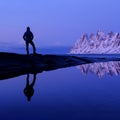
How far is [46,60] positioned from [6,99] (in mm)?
21996

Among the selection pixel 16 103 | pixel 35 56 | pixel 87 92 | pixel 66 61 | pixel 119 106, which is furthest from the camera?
pixel 66 61

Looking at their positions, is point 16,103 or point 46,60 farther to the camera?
point 46,60

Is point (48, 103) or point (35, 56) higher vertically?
point (35, 56)

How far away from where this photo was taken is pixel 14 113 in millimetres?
10102

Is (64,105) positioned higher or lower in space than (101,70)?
lower

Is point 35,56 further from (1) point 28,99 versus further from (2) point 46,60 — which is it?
(1) point 28,99

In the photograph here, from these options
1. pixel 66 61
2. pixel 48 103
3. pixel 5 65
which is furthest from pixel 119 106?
pixel 66 61

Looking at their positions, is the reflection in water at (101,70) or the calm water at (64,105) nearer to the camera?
the calm water at (64,105)

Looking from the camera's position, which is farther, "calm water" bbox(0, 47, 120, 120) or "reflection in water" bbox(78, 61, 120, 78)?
"reflection in water" bbox(78, 61, 120, 78)

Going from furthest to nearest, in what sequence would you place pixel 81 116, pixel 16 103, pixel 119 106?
pixel 16 103
pixel 119 106
pixel 81 116

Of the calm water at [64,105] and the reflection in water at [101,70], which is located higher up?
the reflection in water at [101,70]

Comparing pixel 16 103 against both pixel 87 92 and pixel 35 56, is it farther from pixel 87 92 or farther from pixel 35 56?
pixel 35 56

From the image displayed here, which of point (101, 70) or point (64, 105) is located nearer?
point (64, 105)

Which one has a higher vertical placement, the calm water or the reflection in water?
the reflection in water
